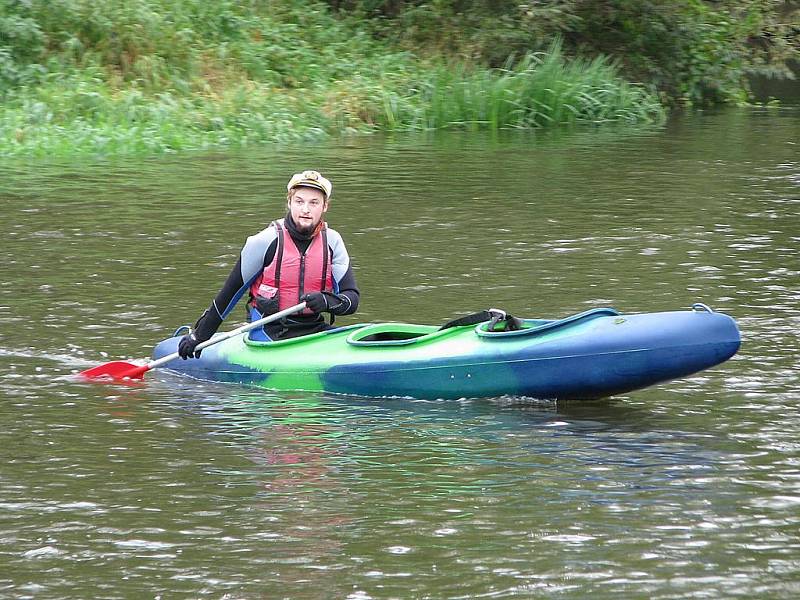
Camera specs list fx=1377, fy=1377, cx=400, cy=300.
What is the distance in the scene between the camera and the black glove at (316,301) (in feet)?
23.9

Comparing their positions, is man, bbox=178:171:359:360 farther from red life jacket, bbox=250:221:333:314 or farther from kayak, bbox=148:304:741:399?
kayak, bbox=148:304:741:399

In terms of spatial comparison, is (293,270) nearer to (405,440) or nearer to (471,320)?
(471,320)

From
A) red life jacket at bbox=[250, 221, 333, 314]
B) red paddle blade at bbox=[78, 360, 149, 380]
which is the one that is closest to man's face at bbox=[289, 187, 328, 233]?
red life jacket at bbox=[250, 221, 333, 314]

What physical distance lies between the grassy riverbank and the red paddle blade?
9.86 m

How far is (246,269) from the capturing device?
748 cm

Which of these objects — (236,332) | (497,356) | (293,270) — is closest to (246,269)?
(293,270)

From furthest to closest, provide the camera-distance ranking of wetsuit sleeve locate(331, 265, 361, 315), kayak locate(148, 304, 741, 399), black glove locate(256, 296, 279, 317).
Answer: black glove locate(256, 296, 279, 317) < wetsuit sleeve locate(331, 265, 361, 315) < kayak locate(148, 304, 741, 399)

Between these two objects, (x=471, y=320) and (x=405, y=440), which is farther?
(x=471, y=320)

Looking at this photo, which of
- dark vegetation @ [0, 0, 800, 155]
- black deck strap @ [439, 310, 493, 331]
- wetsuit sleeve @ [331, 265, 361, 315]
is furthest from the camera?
dark vegetation @ [0, 0, 800, 155]

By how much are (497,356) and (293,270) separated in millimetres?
1252

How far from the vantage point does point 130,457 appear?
6.27 m

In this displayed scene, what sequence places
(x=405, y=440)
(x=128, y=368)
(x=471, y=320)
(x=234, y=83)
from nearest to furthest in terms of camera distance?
(x=405, y=440) < (x=471, y=320) < (x=128, y=368) < (x=234, y=83)

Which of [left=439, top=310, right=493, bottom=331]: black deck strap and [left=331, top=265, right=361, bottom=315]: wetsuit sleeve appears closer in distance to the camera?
[left=439, top=310, right=493, bottom=331]: black deck strap

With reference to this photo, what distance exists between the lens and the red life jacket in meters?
7.48
